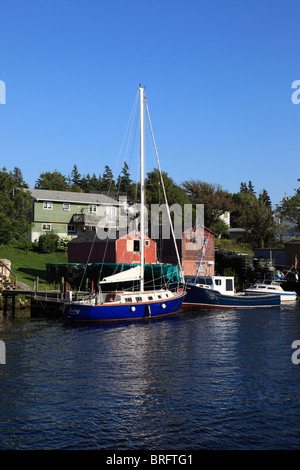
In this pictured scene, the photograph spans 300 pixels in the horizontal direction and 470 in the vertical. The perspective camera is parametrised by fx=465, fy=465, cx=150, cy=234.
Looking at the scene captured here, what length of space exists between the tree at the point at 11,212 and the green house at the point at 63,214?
52.6ft

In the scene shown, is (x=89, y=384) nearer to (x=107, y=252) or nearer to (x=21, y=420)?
(x=21, y=420)

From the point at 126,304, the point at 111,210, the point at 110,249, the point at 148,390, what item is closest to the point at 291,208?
the point at 111,210

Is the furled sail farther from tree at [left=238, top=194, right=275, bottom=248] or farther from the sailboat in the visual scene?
tree at [left=238, top=194, right=275, bottom=248]

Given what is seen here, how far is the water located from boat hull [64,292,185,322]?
3629 millimetres

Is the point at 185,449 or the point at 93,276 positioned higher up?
the point at 93,276

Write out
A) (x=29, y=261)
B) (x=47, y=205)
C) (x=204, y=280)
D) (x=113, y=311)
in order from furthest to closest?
(x=47, y=205) < (x=29, y=261) < (x=204, y=280) < (x=113, y=311)

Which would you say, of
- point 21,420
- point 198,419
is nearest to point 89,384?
point 21,420

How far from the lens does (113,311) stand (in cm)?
4262

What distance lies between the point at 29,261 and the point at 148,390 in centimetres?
5535

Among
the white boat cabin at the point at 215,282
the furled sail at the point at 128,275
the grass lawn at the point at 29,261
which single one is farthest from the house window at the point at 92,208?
the furled sail at the point at 128,275

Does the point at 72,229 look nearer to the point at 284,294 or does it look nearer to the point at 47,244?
the point at 47,244

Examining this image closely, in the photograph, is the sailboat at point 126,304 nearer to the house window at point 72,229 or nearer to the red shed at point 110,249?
the red shed at point 110,249

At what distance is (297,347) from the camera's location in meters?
31.9
